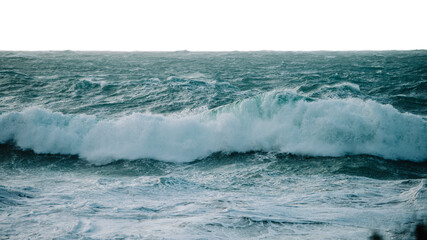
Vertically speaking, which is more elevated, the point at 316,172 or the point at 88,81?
the point at 88,81

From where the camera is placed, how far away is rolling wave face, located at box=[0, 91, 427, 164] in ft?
28.0

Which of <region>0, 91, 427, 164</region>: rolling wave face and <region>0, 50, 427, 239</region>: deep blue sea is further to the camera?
<region>0, 91, 427, 164</region>: rolling wave face

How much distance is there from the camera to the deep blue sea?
4203 millimetres

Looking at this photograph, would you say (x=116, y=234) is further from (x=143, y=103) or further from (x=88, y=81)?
(x=88, y=81)

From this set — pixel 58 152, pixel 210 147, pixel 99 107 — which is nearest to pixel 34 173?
pixel 58 152

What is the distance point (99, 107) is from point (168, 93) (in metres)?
3.04

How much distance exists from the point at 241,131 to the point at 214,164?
187cm

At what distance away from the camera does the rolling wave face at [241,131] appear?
8.52 meters

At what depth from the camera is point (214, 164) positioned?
8.11 m

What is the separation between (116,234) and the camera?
3.89 m

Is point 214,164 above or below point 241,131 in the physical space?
below

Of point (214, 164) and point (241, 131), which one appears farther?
point (241, 131)

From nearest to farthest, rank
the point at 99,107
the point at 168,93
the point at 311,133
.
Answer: the point at 311,133
the point at 99,107
the point at 168,93

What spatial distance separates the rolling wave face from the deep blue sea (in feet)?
0.12
